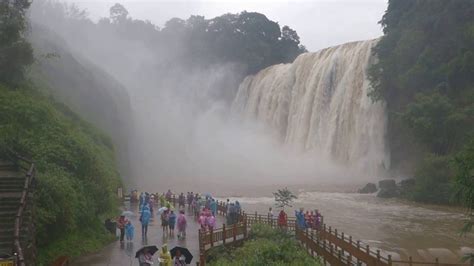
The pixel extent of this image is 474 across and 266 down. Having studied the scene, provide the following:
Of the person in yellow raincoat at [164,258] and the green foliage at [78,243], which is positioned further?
the green foliage at [78,243]

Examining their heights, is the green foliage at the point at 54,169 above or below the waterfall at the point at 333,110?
below

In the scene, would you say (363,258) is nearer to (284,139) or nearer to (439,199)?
(439,199)

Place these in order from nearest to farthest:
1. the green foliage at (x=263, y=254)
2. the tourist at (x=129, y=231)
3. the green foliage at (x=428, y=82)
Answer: the green foliage at (x=263, y=254)
the tourist at (x=129, y=231)
the green foliage at (x=428, y=82)

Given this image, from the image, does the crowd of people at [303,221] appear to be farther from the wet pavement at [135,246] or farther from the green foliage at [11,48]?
the green foliage at [11,48]

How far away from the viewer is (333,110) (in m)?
47.0

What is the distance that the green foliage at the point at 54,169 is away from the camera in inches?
568

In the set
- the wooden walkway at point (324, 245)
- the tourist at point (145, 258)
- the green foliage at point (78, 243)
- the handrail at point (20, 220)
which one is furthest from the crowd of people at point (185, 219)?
the tourist at point (145, 258)

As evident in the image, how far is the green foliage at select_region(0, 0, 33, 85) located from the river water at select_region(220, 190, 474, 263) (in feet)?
48.7

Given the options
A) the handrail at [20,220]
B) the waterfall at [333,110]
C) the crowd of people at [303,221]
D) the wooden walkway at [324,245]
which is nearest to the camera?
the handrail at [20,220]

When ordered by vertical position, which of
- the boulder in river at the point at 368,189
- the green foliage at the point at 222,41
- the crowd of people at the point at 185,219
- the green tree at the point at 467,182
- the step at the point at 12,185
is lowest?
the crowd of people at the point at 185,219

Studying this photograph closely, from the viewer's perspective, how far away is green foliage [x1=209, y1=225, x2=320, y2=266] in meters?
12.5

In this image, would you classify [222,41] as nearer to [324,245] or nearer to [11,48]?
[11,48]

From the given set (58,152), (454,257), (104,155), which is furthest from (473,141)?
(104,155)

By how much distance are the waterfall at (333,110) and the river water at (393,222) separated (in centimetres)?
886
